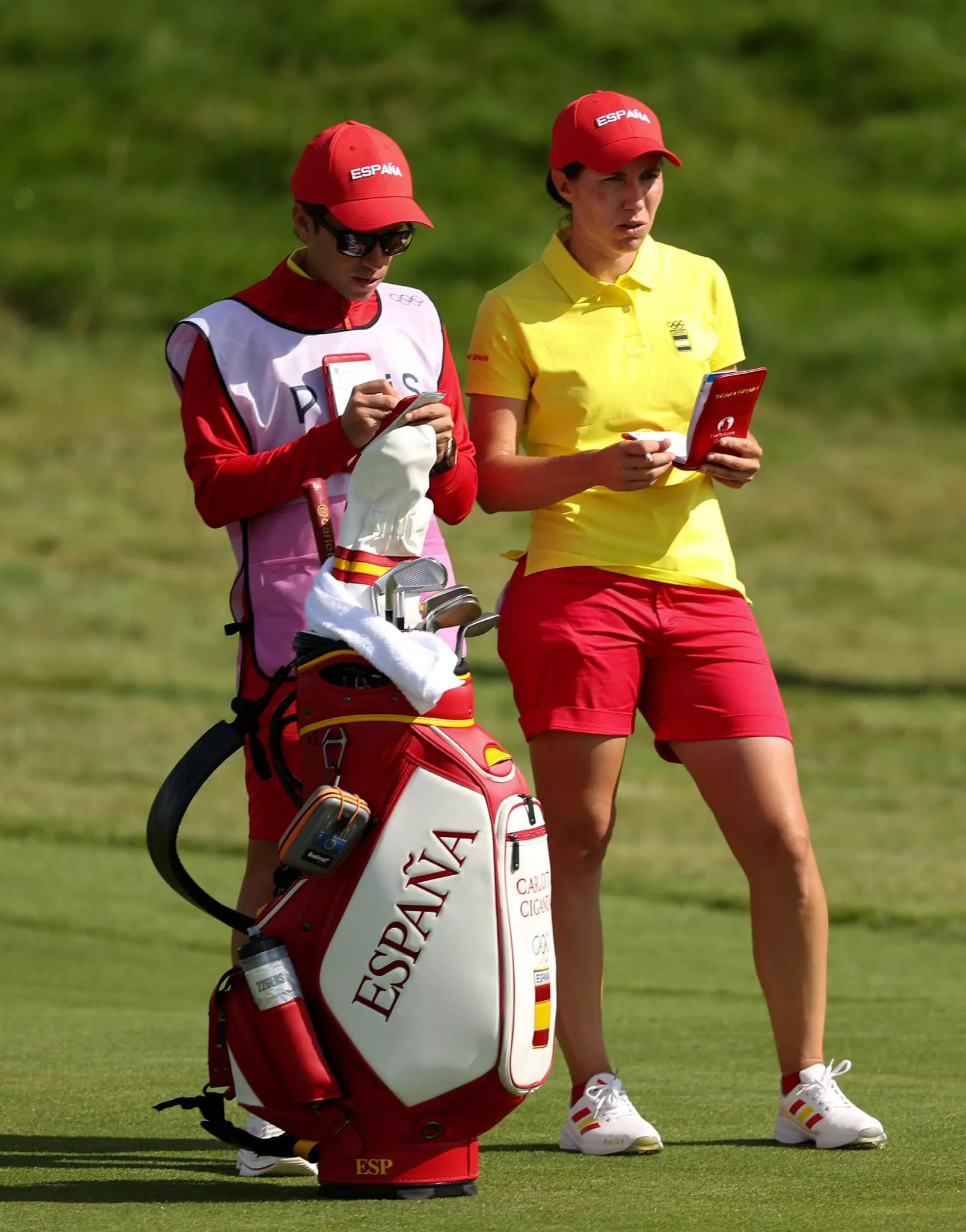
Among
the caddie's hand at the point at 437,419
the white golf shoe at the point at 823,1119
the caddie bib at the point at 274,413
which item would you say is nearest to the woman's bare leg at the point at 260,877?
the caddie bib at the point at 274,413

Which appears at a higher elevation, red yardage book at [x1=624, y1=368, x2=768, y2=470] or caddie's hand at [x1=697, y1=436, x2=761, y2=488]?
red yardage book at [x1=624, y1=368, x2=768, y2=470]

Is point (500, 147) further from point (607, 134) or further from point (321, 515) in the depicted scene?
point (321, 515)

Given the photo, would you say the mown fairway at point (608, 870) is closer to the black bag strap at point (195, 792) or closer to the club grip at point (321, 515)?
the black bag strap at point (195, 792)

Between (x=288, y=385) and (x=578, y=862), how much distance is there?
102cm

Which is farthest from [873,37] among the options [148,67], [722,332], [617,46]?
[722,332]

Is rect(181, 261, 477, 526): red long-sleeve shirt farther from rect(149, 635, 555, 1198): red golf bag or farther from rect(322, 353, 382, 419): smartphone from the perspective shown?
rect(149, 635, 555, 1198): red golf bag

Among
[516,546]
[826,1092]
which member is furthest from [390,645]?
[516,546]

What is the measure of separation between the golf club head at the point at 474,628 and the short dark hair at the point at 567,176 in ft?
3.33

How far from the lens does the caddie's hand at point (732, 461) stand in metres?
3.90

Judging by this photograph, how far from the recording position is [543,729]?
395 centimetres

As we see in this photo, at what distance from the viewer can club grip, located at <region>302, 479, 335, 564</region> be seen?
347 cm

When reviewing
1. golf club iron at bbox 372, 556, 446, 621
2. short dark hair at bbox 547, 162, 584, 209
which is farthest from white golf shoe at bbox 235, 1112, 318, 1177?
short dark hair at bbox 547, 162, 584, 209

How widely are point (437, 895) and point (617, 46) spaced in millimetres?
23359

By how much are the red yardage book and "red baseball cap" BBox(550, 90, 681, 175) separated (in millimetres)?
457
